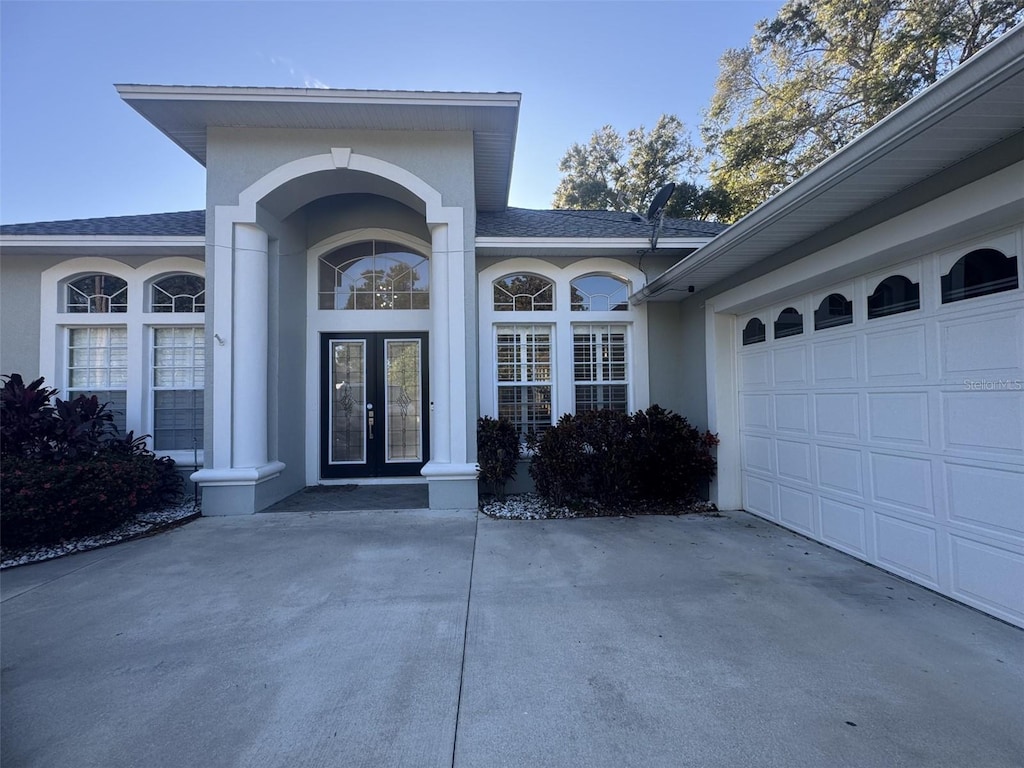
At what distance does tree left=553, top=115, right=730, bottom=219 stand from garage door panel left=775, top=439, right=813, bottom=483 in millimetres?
13712

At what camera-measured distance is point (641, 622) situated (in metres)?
2.97

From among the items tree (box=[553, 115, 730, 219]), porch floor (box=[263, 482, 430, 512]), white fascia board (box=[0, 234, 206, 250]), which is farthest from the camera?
tree (box=[553, 115, 730, 219])

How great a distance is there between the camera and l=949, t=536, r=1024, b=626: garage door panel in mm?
2816

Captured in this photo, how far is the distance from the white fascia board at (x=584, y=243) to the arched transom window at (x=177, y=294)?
4.33m

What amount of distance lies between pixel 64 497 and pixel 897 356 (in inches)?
306

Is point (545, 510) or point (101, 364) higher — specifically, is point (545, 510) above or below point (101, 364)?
below

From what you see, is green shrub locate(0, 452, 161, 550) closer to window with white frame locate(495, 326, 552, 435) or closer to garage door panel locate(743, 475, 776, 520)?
window with white frame locate(495, 326, 552, 435)

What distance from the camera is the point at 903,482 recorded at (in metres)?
3.52

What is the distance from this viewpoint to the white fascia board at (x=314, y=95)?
5.11m

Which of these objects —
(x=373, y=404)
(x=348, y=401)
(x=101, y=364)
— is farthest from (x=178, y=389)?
(x=373, y=404)

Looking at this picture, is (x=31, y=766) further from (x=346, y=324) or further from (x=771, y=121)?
Answer: (x=771, y=121)

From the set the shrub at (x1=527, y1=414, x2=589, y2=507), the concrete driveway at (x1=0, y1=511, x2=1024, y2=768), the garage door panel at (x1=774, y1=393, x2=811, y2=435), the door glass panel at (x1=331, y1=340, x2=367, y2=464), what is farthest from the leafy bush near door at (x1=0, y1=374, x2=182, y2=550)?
the garage door panel at (x1=774, y1=393, x2=811, y2=435)

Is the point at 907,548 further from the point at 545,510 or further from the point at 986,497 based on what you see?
the point at 545,510

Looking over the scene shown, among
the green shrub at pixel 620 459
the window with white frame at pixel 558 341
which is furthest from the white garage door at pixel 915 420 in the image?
the window with white frame at pixel 558 341
